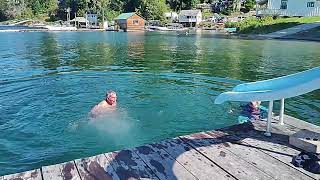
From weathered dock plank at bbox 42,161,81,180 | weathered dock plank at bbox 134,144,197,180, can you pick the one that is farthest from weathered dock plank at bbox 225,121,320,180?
Answer: weathered dock plank at bbox 42,161,81,180

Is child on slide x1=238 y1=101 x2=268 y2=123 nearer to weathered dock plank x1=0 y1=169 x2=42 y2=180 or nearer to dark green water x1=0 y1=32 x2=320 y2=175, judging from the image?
dark green water x1=0 y1=32 x2=320 y2=175

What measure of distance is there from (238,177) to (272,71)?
1697 cm

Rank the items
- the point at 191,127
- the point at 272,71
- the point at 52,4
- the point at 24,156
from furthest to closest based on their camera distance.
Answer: the point at 52,4 → the point at 272,71 → the point at 191,127 → the point at 24,156

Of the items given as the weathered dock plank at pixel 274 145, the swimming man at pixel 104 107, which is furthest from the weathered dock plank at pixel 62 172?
the swimming man at pixel 104 107

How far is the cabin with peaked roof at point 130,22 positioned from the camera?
302 ft

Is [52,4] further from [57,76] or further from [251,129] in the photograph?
[251,129]

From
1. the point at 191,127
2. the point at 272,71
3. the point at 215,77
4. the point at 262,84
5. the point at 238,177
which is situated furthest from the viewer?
the point at 272,71

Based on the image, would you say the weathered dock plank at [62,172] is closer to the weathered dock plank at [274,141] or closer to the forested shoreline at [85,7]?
the weathered dock plank at [274,141]

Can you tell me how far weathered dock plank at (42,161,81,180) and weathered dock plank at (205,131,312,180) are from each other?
104 inches

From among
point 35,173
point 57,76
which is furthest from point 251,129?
point 57,76

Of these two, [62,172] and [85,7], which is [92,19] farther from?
[62,172]

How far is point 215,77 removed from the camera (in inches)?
701

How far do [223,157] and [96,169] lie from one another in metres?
2.06

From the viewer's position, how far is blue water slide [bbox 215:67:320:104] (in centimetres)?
523
